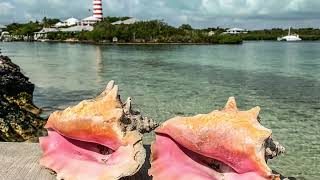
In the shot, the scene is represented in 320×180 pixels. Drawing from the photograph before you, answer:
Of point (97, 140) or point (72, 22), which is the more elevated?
point (72, 22)

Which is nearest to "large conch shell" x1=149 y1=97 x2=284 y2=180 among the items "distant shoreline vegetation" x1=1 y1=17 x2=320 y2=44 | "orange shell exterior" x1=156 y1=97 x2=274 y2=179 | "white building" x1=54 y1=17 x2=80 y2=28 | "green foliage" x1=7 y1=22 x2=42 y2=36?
"orange shell exterior" x1=156 y1=97 x2=274 y2=179

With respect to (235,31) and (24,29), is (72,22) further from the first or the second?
(235,31)

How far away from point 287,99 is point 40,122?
7.46 m

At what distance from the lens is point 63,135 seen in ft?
7.53

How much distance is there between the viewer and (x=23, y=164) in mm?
2498

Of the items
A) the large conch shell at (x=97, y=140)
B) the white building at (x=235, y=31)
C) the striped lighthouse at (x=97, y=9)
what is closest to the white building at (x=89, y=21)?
the striped lighthouse at (x=97, y=9)

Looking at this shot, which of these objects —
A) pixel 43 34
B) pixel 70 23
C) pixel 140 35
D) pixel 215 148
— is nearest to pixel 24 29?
pixel 43 34

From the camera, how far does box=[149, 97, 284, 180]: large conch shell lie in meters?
1.82

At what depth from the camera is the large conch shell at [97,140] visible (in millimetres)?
1956

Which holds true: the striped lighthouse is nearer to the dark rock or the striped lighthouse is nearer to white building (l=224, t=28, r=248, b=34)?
white building (l=224, t=28, r=248, b=34)

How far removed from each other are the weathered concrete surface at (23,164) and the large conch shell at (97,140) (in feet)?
0.26

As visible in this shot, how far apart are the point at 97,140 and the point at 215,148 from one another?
0.56m

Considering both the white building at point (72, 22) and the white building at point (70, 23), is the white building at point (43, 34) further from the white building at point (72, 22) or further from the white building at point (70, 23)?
the white building at point (72, 22)

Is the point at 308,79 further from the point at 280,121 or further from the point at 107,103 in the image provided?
the point at 107,103
